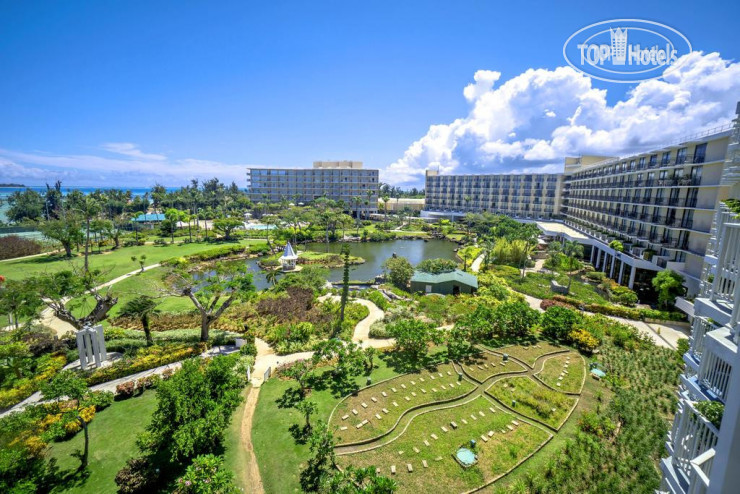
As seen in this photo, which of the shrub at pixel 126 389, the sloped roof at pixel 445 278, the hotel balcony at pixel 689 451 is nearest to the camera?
the hotel balcony at pixel 689 451

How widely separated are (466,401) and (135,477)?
14.0 m

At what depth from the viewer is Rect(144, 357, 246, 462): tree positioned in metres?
11.7

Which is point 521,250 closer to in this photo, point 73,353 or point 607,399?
point 607,399

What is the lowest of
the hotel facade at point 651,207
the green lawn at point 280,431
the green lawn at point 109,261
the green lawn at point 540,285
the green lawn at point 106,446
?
the green lawn at point 106,446

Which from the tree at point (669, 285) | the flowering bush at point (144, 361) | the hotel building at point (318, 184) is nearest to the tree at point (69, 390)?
the flowering bush at point (144, 361)

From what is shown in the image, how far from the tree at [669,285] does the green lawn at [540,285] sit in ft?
14.1

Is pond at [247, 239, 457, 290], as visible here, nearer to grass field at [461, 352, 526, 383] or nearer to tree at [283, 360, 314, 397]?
tree at [283, 360, 314, 397]

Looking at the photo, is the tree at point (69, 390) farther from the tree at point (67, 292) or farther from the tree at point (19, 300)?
the tree at point (19, 300)

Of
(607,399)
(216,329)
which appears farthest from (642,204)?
(216,329)

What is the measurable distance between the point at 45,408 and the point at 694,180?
158 feet

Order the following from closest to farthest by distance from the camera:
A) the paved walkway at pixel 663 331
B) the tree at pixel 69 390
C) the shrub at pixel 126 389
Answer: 1. the tree at pixel 69 390
2. the shrub at pixel 126 389
3. the paved walkway at pixel 663 331

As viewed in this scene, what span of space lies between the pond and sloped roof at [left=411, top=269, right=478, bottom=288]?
875cm

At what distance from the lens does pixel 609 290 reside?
35281 millimetres

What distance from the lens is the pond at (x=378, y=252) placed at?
44.1 m
